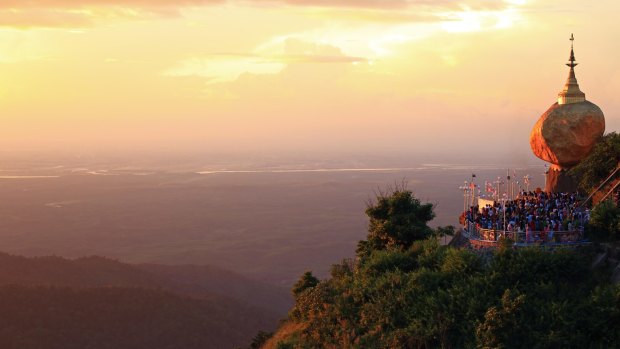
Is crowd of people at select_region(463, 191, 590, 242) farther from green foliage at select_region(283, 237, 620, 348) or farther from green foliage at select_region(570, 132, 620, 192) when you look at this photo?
green foliage at select_region(570, 132, 620, 192)

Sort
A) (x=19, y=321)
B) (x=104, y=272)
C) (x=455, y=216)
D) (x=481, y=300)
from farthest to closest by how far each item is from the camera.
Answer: (x=455, y=216)
(x=104, y=272)
(x=19, y=321)
(x=481, y=300)

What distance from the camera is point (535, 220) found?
85.4ft

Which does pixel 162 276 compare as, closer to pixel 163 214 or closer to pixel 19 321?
pixel 19 321

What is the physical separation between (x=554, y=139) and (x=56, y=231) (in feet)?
461

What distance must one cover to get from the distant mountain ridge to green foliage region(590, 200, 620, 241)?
5055 centimetres

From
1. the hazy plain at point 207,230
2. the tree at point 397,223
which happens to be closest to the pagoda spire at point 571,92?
the tree at point 397,223

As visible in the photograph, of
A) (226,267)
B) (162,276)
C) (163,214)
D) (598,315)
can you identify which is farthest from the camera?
(163,214)

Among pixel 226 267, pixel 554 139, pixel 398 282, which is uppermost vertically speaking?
pixel 554 139

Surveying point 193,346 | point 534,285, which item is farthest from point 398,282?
point 193,346

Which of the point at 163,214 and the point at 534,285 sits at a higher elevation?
the point at 534,285

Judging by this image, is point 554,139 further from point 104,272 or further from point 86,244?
point 86,244

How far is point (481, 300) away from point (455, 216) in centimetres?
13268

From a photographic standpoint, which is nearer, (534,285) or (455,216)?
(534,285)

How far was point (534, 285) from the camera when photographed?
20781 mm
